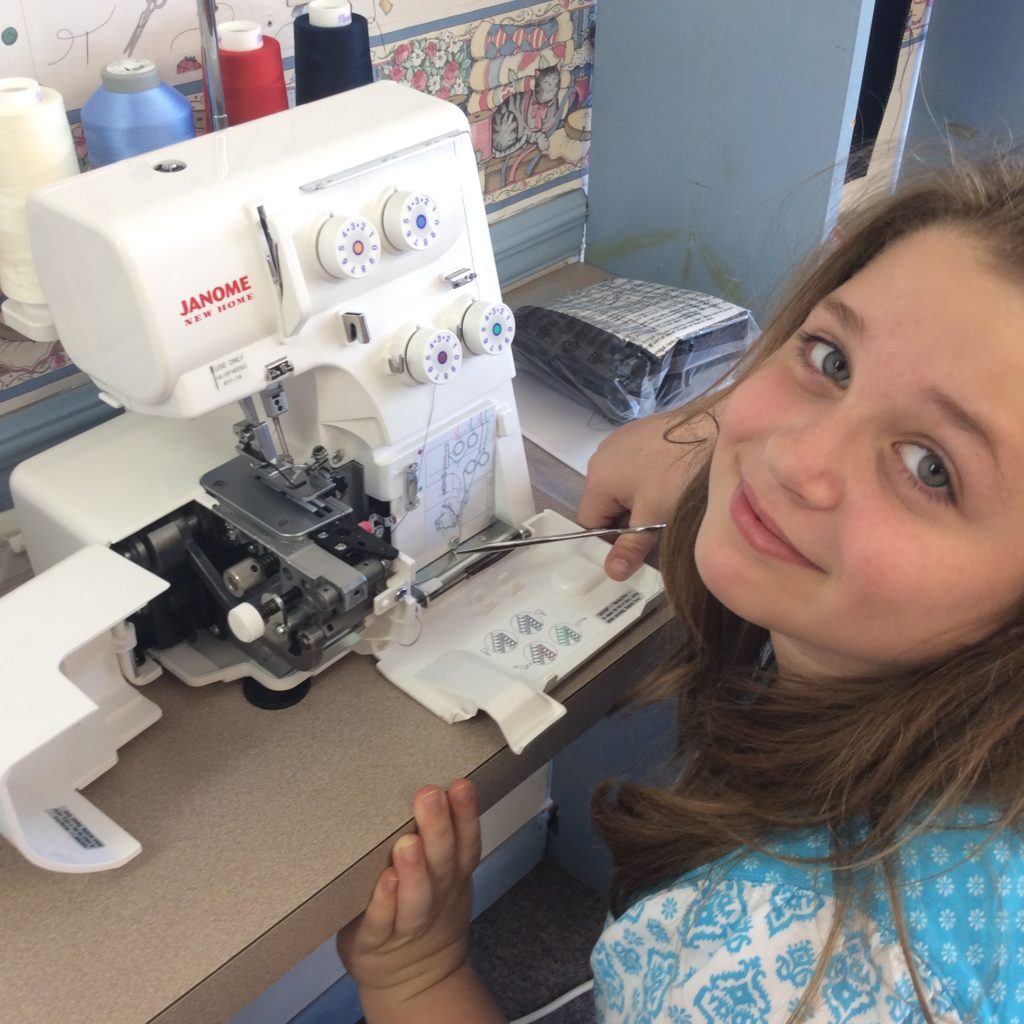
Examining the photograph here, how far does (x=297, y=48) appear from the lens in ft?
3.14

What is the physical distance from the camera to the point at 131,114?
87 cm

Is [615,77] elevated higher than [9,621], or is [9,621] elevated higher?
[615,77]

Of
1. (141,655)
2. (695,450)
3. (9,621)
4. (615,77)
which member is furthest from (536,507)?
(615,77)

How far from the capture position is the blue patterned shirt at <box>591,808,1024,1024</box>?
23.9 inches

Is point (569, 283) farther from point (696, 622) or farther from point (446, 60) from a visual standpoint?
point (696, 622)

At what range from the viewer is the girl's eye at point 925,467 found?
1.99 ft

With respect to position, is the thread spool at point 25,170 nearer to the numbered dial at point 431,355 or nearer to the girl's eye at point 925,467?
the numbered dial at point 431,355

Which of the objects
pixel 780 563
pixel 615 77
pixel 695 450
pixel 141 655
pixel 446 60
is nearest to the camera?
pixel 780 563

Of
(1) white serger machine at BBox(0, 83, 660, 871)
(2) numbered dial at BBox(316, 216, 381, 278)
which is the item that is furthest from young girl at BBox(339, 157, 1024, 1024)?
(2) numbered dial at BBox(316, 216, 381, 278)

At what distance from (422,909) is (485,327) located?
0.45 metres

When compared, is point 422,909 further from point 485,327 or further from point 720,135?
point 720,135

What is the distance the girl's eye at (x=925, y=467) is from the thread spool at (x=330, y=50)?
1.99 ft

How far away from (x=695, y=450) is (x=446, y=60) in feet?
1.91

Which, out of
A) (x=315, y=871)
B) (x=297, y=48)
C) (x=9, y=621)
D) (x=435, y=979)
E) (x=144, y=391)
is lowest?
(x=435, y=979)
